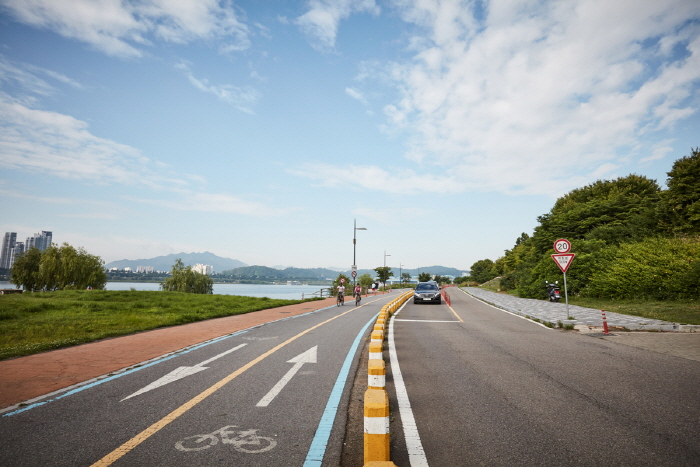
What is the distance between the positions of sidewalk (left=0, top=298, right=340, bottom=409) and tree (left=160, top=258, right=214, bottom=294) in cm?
4437

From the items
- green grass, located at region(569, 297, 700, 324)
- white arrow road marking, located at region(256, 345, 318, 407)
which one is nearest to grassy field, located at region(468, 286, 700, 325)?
green grass, located at region(569, 297, 700, 324)

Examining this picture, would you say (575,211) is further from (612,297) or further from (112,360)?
(112,360)

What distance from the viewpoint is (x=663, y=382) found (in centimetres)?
569

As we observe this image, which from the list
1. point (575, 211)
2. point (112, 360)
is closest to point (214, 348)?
point (112, 360)

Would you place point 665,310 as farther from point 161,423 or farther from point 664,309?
point 161,423

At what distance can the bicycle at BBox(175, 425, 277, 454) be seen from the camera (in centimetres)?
342

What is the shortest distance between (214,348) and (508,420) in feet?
22.7

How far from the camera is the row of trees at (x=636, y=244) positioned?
18.5 metres

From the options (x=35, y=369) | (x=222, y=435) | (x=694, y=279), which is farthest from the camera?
(x=694, y=279)

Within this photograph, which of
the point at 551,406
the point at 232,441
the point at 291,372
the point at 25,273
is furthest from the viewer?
the point at 25,273

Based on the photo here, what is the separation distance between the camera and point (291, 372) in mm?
6281

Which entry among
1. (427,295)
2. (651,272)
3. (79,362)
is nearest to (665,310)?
(651,272)

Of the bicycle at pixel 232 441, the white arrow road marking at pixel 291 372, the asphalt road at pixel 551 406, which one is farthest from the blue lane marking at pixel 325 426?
the white arrow road marking at pixel 291 372

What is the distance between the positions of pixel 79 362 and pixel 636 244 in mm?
28529
